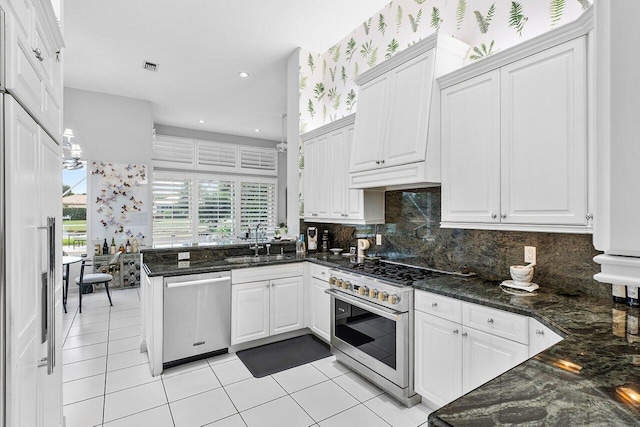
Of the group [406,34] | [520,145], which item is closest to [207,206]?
[406,34]

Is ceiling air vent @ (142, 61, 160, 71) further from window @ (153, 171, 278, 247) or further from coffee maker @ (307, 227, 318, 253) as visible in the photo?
coffee maker @ (307, 227, 318, 253)

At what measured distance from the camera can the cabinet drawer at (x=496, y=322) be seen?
5.84 ft

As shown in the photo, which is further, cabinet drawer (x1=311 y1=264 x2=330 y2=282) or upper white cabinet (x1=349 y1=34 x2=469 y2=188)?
cabinet drawer (x1=311 y1=264 x2=330 y2=282)

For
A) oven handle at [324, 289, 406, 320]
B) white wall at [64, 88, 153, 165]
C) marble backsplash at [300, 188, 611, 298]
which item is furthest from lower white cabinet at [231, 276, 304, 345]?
white wall at [64, 88, 153, 165]

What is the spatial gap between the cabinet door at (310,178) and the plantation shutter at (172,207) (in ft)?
13.3

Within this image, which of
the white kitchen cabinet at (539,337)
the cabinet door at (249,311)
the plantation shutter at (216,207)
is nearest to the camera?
the white kitchen cabinet at (539,337)

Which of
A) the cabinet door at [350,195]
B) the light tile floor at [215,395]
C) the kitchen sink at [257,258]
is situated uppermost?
the cabinet door at [350,195]

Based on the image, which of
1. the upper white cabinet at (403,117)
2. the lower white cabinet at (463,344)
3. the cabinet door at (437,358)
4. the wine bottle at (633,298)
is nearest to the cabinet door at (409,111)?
the upper white cabinet at (403,117)

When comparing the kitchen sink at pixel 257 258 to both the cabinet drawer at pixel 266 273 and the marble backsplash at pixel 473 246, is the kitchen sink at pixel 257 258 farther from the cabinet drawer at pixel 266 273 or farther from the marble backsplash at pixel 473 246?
the marble backsplash at pixel 473 246

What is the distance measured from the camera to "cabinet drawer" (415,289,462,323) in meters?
2.11

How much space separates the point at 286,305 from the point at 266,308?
232 millimetres

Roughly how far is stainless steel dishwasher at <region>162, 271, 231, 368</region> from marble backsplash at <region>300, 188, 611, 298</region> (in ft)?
5.53

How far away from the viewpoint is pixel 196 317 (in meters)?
3.04

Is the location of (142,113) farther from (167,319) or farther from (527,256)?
(527,256)
